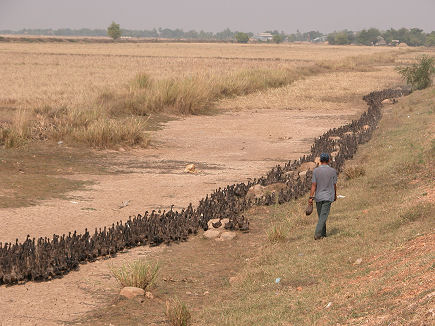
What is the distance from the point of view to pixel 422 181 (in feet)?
39.4

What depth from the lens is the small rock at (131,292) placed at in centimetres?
771

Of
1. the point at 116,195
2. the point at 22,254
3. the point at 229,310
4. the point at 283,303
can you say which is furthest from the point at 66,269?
the point at 116,195

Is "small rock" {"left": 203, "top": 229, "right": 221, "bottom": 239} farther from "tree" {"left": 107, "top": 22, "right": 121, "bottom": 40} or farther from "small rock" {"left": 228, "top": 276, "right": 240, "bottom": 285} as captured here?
"tree" {"left": 107, "top": 22, "right": 121, "bottom": 40}

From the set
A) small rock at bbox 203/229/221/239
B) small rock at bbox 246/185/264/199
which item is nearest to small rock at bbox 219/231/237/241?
small rock at bbox 203/229/221/239

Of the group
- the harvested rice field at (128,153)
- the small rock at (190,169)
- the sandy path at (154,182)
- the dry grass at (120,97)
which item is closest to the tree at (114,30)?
the dry grass at (120,97)

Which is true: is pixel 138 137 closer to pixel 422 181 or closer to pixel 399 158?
pixel 399 158

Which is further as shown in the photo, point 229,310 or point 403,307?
point 229,310

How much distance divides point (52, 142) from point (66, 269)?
32.0 feet

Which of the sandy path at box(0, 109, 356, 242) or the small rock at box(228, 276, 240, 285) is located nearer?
the small rock at box(228, 276, 240, 285)

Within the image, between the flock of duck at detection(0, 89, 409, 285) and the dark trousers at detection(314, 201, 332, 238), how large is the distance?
1.67 metres

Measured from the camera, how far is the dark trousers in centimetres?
921

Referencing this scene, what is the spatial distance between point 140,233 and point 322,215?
2.90 m

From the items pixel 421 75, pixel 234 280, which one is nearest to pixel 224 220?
pixel 234 280

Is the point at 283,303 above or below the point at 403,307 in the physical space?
below
